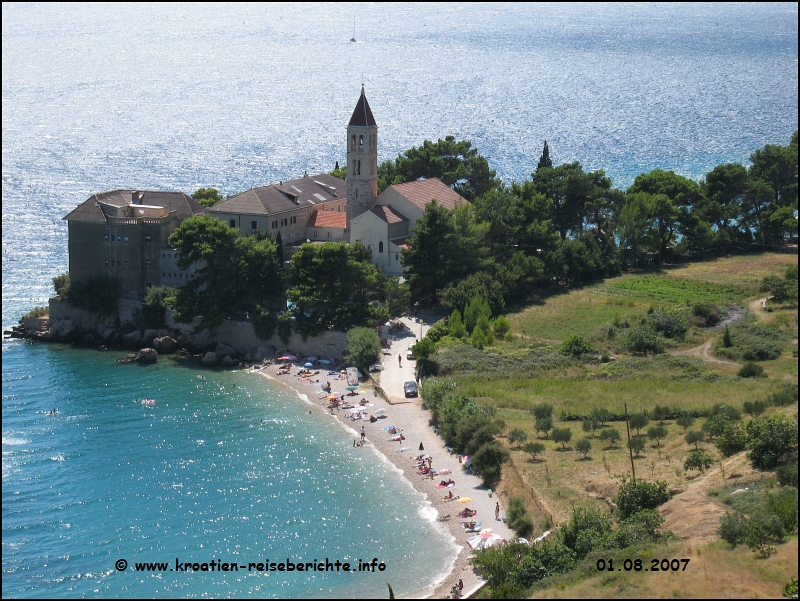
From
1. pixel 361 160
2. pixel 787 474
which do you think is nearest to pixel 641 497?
pixel 787 474

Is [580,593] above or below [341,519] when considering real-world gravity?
above

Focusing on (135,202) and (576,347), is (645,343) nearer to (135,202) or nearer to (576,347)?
(576,347)

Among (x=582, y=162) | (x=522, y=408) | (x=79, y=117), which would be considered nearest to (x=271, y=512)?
(x=522, y=408)

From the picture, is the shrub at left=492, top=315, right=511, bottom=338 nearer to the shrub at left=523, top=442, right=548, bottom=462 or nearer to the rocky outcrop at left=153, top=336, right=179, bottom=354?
the shrub at left=523, top=442, right=548, bottom=462

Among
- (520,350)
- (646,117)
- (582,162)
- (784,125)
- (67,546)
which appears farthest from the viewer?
(646,117)

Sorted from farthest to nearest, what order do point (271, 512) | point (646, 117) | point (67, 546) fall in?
point (646, 117) < point (271, 512) < point (67, 546)

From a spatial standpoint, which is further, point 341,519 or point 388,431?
point 388,431

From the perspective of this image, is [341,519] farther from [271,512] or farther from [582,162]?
[582,162]
